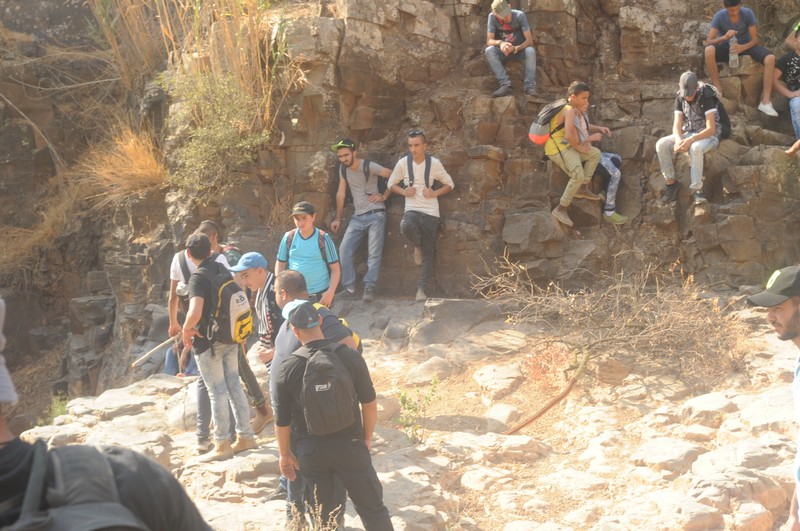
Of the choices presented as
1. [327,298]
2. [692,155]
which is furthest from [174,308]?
[692,155]

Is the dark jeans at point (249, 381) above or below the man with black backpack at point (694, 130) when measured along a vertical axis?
below

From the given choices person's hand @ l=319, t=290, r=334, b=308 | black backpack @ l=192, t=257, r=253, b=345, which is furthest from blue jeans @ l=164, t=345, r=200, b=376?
black backpack @ l=192, t=257, r=253, b=345

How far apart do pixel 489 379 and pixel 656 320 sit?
64.1 inches

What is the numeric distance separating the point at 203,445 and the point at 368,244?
4.24 metres

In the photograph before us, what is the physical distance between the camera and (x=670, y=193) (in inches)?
387

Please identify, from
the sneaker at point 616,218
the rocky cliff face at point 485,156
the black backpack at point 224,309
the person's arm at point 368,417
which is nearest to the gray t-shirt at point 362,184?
the rocky cliff face at point 485,156

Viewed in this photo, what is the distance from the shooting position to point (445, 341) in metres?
8.98

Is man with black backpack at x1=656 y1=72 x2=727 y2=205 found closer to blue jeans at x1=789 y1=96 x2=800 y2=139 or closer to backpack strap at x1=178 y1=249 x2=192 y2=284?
blue jeans at x1=789 y1=96 x2=800 y2=139

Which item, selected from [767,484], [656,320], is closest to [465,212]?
[656,320]

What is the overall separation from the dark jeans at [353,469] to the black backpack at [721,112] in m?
6.72

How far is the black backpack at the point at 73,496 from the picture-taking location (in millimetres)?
1628

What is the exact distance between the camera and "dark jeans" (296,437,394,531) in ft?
14.3

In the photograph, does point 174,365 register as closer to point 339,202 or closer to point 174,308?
point 174,308

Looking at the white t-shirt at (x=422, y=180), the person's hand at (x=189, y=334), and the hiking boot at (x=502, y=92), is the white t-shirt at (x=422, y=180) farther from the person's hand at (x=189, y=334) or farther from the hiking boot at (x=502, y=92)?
the person's hand at (x=189, y=334)
